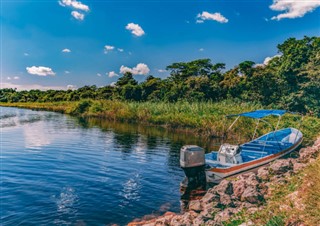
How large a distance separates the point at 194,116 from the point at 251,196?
20.7m

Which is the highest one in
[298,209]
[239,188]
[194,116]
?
[194,116]

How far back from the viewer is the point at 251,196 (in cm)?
839

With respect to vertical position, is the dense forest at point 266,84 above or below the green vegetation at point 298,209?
above

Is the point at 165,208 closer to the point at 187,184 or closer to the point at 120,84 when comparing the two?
the point at 187,184

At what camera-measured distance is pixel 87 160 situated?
1606 cm

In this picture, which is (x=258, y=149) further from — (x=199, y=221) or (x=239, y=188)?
(x=199, y=221)

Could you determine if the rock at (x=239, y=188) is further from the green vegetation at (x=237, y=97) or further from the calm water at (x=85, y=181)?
the green vegetation at (x=237, y=97)

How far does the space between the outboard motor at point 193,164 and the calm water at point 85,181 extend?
907mm

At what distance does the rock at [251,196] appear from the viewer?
830 cm

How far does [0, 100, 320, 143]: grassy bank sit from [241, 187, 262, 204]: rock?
1141 centimetres

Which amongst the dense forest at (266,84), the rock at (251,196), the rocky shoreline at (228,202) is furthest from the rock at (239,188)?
the dense forest at (266,84)

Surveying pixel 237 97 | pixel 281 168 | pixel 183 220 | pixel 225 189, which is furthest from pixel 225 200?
pixel 237 97

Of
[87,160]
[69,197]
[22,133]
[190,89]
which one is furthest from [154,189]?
[190,89]

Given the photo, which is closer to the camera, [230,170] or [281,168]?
[281,168]
